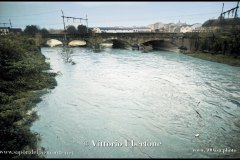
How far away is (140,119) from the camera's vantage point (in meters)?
12.0

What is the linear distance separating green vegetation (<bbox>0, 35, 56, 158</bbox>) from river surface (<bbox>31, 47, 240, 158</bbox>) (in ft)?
2.39

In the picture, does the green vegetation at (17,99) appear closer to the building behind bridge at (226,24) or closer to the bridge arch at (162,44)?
the building behind bridge at (226,24)

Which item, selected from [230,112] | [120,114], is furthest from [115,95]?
[230,112]

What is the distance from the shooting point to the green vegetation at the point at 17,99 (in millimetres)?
8391

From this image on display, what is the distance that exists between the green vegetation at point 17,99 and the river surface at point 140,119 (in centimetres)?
73

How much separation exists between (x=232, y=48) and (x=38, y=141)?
114 feet

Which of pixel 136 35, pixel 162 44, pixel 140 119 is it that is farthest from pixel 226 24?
pixel 140 119

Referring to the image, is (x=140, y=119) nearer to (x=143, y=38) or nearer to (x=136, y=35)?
(x=143, y=38)

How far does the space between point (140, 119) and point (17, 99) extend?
8.27 metres

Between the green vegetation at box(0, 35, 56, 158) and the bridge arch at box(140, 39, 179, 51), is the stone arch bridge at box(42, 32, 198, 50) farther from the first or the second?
the green vegetation at box(0, 35, 56, 158)

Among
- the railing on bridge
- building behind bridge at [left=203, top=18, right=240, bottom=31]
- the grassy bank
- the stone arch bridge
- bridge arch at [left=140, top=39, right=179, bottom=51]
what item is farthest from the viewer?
bridge arch at [left=140, top=39, right=179, bottom=51]

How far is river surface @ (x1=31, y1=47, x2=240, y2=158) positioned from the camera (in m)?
8.84

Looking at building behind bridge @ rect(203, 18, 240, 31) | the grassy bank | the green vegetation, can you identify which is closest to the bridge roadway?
building behind bridge @ rect(203, 18, 240, 31)

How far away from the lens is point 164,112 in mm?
12859
